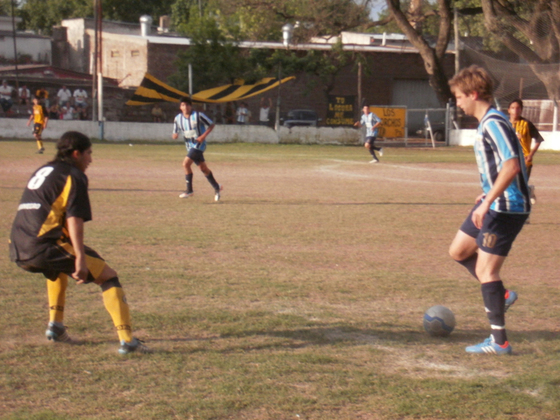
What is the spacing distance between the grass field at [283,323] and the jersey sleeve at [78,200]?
3.25 feet

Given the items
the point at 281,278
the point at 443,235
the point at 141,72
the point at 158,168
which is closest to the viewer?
the point at 281,278

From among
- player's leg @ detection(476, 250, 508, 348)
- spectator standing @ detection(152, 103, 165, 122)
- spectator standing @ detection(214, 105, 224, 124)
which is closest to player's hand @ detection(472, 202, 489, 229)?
player's leg @ detection(476, 250, 508, 348)

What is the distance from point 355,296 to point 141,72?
39914 mm

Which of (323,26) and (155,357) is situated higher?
(323,26)

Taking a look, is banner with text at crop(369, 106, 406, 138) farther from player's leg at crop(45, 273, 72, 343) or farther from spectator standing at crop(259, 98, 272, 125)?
player's leg at crop(45, 273, 72, 343)

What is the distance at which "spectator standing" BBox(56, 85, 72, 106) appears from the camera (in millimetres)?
35531

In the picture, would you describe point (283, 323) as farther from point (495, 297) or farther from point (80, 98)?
point (80, 98)

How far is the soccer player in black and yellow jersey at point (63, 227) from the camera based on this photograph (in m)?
4.52

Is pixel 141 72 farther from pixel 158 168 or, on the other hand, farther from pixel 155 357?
pixel 155 357

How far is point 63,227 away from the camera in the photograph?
4641 millimetres

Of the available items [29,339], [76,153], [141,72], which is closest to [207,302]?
[29,339]

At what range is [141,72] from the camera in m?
44.2

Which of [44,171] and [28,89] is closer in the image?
[44,171]

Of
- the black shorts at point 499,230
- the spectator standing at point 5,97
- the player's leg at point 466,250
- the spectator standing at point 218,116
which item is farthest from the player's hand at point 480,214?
the spectator standing at point 5,97
